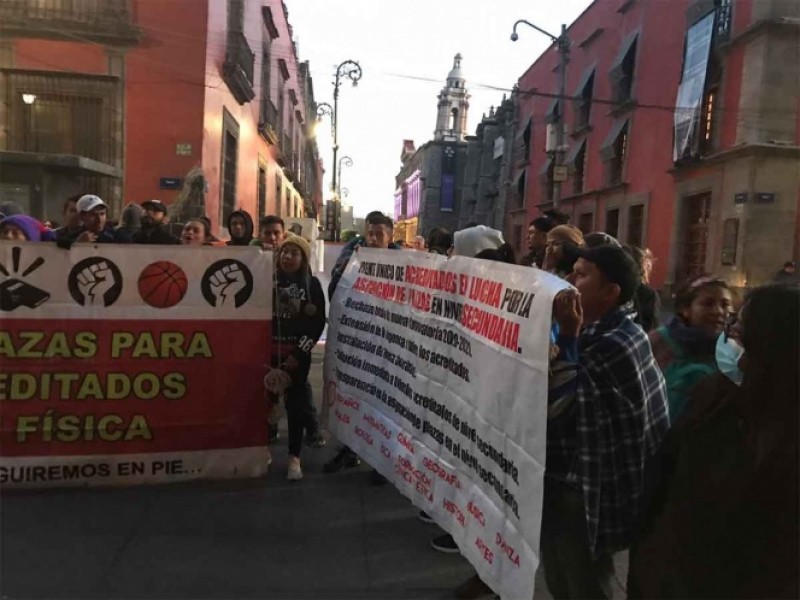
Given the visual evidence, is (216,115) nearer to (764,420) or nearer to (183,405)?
(183,405)

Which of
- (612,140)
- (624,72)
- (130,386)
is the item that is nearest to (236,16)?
(130,386)

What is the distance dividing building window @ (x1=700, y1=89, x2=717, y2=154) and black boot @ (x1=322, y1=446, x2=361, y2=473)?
1587 cm

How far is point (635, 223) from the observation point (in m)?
21.4

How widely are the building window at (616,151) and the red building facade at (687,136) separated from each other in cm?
5

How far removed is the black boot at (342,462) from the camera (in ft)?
14.1

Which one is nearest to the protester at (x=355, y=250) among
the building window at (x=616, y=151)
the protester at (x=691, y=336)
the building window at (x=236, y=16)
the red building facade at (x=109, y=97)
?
the protester at (x=691, y=336)

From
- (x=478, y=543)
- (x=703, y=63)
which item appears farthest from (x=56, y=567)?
(x=703, y=63)

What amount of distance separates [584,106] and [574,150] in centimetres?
186

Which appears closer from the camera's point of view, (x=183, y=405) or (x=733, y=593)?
(x=733, y=593)

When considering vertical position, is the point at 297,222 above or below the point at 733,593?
above

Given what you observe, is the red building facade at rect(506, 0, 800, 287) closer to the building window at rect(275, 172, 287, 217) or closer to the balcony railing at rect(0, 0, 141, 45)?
the balcony railing at rect(0, 0, 141, 45)

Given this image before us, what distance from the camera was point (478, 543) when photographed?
2.43m

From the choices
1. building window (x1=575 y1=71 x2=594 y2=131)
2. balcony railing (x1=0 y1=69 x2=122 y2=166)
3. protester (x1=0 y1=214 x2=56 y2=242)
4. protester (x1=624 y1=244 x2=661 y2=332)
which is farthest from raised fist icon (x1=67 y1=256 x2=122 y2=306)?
building window (x1=575 y1=71 x2=594 y2=131)

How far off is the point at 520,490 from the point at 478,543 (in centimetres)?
49
